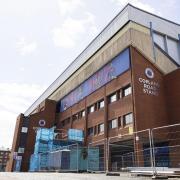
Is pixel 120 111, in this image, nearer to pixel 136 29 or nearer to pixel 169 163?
pixel 169 163

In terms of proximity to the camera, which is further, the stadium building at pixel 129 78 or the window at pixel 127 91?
the window at pixel 127 91

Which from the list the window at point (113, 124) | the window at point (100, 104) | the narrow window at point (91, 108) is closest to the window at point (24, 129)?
Result: the narrow window at point (91, 108)

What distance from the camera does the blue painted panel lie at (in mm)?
33531

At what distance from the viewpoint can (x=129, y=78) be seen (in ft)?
104

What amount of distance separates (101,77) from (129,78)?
23.8 ft

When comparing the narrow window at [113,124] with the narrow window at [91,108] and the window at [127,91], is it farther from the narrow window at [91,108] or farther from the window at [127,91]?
the narrow window at [91,108]

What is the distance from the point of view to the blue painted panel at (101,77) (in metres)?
33.5

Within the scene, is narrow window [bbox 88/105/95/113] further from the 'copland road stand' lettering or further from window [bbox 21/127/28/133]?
window [bbox 21/127/28/133]

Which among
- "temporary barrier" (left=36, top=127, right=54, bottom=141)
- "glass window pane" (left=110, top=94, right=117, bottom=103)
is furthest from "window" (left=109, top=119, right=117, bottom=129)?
"temporary barrier" (left=36, top=127, right=54, bottom=141)

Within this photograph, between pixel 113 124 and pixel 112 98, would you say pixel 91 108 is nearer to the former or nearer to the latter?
pixel 112 98

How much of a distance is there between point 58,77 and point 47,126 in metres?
11.1

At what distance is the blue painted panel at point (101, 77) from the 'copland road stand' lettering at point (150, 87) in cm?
280

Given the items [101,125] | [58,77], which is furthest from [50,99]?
[101,125]

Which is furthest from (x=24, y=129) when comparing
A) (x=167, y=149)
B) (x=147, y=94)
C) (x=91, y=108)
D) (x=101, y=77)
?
(x=167, y=149)
